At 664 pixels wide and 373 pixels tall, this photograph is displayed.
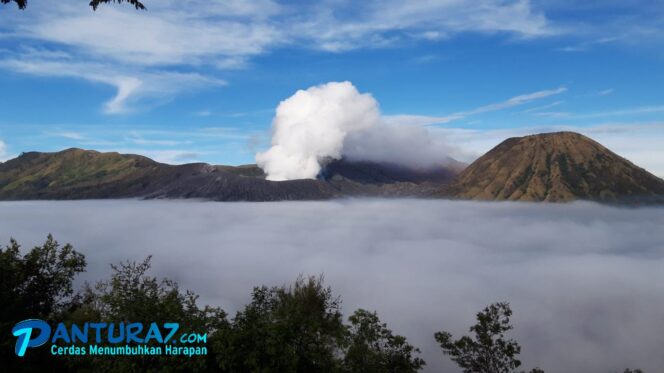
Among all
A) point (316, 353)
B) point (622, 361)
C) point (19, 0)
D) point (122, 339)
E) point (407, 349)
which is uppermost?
point (19, 0)

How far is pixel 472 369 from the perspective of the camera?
44312mm

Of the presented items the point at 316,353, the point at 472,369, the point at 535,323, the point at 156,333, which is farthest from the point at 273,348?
the point at 535,323

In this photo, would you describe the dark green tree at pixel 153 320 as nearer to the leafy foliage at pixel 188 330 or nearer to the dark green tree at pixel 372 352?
the leafy foliage at pixel 188 330

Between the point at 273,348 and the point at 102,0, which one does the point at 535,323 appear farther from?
the point at 102,0

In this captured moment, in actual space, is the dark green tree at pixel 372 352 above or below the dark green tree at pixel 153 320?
below

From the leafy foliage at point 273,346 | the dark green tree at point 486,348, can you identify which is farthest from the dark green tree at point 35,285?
the dark green tree at point 486,348

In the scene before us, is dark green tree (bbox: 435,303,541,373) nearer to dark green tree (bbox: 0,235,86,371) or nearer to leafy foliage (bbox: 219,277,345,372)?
leafy foliage (bbox: 219,277,345,372)

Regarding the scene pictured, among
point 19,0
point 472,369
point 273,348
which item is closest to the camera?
point 19,0

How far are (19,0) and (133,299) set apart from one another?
2372 cm

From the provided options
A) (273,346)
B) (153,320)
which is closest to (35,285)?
(153,320)

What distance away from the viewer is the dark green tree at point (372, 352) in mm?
35406

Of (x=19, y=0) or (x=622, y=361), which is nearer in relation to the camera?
(x=19, y=0)

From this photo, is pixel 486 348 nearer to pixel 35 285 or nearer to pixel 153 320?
pixel 153 320

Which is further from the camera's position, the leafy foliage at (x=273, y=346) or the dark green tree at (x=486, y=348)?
the dark green tree at (x=486, y=348)
